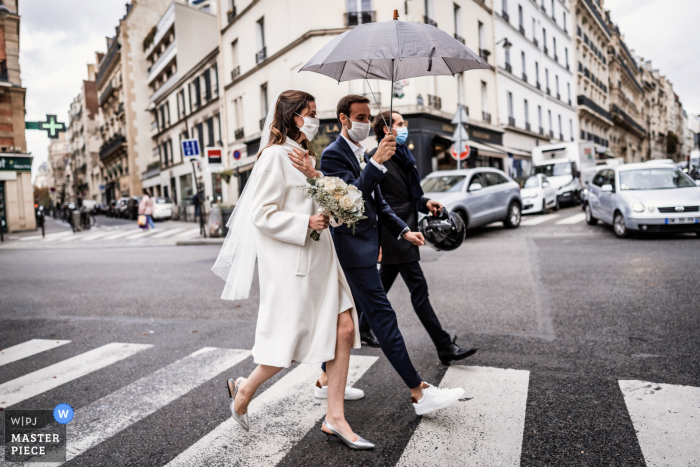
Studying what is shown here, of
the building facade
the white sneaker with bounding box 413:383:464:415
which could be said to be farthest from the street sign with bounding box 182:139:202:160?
the building facade

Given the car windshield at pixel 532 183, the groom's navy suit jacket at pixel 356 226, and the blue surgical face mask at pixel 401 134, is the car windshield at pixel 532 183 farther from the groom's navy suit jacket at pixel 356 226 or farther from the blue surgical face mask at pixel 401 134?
the groom's navy suit jacket at pixel 356 226

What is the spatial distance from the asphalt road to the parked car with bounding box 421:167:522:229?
4067 millimetres

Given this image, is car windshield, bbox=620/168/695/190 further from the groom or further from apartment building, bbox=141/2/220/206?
apartment building, bbox=141/2/220/206

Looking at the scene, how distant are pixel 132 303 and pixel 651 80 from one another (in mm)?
97752

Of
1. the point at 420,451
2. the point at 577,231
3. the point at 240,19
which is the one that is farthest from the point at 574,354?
the point at 240,19

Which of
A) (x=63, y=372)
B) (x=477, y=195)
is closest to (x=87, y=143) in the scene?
(x=477, y=195)

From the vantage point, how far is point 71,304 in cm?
699

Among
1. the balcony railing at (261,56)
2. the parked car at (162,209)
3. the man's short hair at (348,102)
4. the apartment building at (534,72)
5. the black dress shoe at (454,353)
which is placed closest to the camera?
the man's short hair at (348,102)

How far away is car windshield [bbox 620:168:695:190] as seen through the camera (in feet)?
36.2

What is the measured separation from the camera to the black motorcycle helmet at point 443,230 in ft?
12.9

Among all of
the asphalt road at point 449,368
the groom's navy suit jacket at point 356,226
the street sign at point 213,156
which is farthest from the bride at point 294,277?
the street sign at point 213,156

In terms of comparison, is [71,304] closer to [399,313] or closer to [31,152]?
[399,313]

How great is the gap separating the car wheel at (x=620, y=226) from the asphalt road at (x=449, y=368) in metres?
2.28

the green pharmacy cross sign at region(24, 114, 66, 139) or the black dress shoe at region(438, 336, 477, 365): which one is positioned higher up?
the green pharmacy cross sign at region(24, 114, 66, 139)
